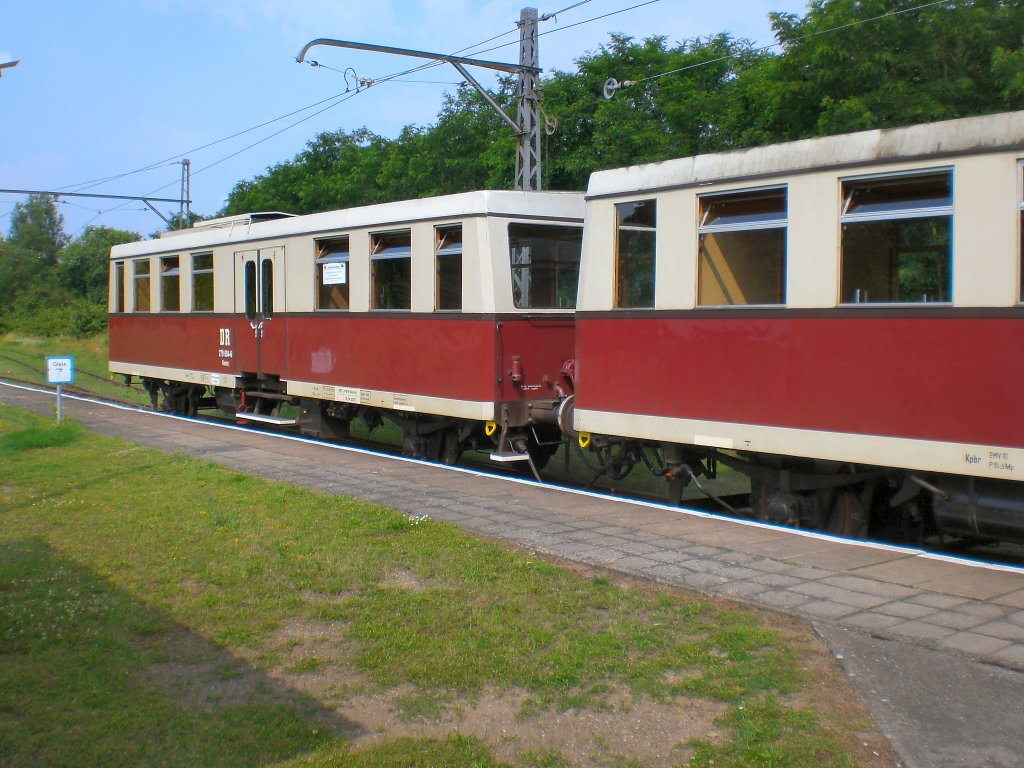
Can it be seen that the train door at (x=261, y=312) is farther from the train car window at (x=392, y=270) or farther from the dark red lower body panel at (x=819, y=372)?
the dark red lower body panel at (x=819, y=372)

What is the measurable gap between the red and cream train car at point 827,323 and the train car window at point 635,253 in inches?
0.7

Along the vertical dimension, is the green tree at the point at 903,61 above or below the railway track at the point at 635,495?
above

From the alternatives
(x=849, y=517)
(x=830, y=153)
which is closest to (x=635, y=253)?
(x=830, y=153)

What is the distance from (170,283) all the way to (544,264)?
9316 millimetres

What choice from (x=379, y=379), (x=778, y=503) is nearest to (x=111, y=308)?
(x=379, y=379)

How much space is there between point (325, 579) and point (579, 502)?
3279mm

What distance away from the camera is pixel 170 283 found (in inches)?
752

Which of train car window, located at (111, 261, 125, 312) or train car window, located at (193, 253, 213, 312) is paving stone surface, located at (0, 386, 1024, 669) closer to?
A: train car window, located at (193, 253, 213, 312)

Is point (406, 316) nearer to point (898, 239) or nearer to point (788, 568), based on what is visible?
point (898, 239)

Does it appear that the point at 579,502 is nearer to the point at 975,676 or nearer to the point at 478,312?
the point at 478,312

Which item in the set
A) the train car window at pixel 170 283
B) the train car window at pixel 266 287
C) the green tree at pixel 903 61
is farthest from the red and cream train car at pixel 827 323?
the train car window at pixel 170 283

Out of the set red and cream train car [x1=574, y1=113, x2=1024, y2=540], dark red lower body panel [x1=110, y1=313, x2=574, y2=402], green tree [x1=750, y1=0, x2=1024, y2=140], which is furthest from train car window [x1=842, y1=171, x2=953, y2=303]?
green tree [x1=750, y1=0, x2=1024, y2=140]

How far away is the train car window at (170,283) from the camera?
18766mm

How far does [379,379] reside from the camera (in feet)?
44.2
